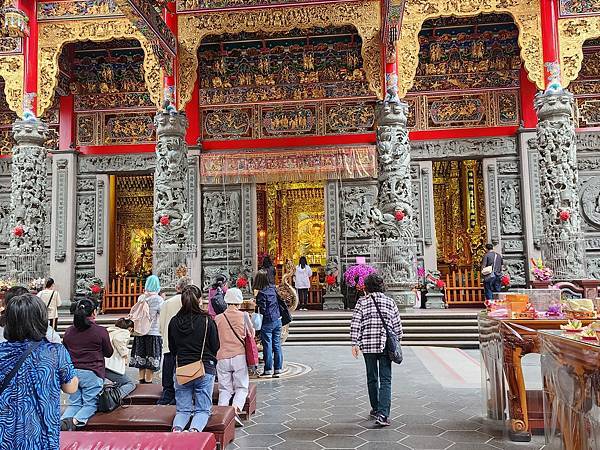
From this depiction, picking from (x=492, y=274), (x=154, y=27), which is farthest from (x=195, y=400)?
(x=154, y=27)

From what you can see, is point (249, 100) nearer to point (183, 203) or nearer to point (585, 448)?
point (183, 203)

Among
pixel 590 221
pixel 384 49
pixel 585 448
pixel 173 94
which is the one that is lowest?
pixel 585 448

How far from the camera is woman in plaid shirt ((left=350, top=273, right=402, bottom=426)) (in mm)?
4785

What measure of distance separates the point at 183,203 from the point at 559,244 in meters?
7.84

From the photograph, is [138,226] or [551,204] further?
[138,226]

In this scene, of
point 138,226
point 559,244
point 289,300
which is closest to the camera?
point 289,300

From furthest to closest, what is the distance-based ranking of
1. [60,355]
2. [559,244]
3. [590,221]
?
[590,221]
[559,244]
[60,355]

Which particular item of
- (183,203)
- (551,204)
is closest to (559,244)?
(551,204)

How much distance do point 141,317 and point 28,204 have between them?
698 cm

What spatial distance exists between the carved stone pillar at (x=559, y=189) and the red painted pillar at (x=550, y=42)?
1.10 ft

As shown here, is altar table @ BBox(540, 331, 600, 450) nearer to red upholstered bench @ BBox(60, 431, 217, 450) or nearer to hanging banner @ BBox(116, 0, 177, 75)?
red upholstered bench @ BBox(60, 431, 217, 450)

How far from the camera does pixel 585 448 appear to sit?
102 inches

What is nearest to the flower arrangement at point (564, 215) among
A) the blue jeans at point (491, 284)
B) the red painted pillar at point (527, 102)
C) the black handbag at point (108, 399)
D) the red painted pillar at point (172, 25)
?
the blue jeans at point (491, 284)

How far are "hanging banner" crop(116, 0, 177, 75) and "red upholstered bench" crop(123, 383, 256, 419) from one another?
7.29 metres
